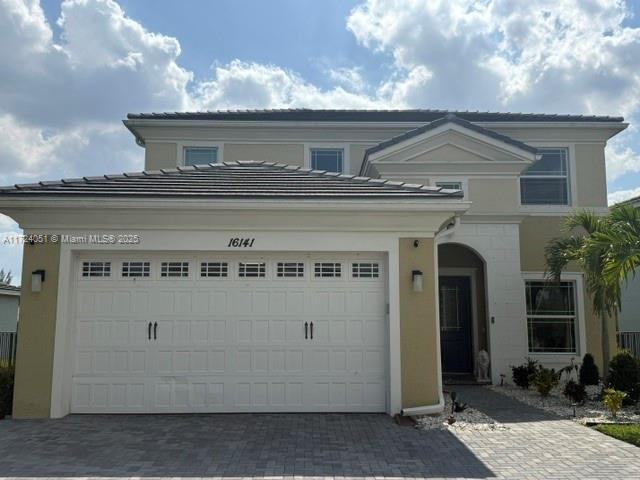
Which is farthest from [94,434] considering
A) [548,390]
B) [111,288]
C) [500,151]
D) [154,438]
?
[500,151]

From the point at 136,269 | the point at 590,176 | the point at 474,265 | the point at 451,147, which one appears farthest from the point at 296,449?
the point at 590,176

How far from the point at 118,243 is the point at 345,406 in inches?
176

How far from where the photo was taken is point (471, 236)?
1299cm

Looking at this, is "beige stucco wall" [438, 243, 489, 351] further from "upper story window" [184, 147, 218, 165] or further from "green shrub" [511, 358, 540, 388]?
"upper story window" [184, 147, 218, 165]

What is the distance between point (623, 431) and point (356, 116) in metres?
11.2

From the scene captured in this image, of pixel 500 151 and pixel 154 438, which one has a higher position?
pixel 500 151

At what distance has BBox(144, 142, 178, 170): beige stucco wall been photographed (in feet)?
50.5

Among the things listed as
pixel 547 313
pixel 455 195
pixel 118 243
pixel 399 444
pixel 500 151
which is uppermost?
pixel 500 151

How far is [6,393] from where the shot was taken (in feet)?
27.8

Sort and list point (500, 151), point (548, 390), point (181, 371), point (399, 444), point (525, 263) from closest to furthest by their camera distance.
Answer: point (399, 444) < point (181, 371) < point (548, 390) < point (500, 151) < point (525, 263)

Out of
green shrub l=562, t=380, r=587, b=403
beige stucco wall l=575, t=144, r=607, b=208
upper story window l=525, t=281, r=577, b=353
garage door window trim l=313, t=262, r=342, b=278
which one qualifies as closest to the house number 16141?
garage door window trim l=313, t=262, r=342, b=278

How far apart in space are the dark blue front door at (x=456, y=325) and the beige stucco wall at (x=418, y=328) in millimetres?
5672

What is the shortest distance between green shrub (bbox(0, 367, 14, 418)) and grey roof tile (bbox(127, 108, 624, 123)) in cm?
874

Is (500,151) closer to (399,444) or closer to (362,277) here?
(362,277)
